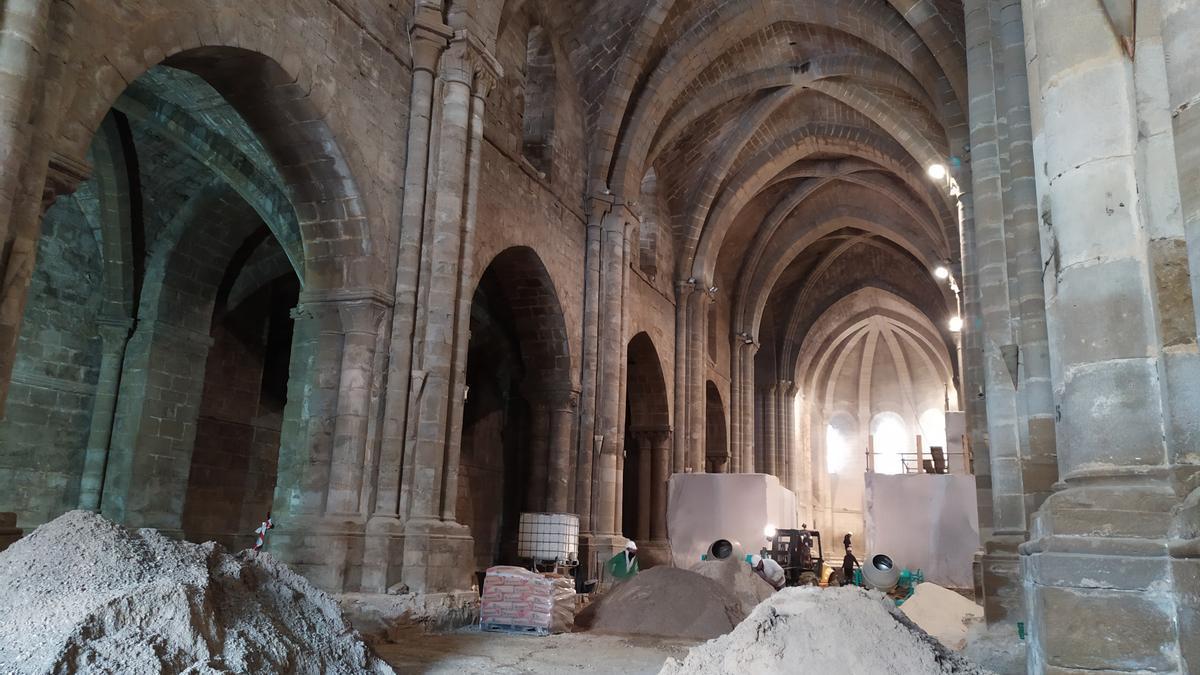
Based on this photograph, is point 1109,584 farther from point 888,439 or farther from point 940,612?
point 888,439

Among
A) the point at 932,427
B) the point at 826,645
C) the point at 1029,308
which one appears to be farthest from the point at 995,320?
the point at 932,427

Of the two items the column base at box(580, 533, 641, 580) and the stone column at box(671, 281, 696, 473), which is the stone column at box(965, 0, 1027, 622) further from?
the stone column at box(671, 281, 696, 473)

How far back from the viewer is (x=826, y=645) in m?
4.68

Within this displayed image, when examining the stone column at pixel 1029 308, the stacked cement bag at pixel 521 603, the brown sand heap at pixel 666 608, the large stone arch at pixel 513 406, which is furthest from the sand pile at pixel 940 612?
the large stone arch at pixel 513 406

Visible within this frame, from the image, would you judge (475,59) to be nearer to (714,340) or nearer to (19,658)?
(19,658)

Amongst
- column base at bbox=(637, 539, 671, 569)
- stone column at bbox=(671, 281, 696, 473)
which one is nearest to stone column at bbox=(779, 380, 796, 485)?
stone column at bbox=(671, 281, 696, 473)

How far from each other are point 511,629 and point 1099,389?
252 inches

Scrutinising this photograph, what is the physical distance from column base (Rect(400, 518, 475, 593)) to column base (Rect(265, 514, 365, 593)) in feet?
1.70

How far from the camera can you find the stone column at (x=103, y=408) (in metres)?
11.8

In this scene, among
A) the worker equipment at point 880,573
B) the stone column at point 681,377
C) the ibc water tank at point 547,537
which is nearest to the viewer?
the ibc water tank at point 547,537

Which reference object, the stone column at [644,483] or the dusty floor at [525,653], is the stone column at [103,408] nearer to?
the dusty floor at [525,653]

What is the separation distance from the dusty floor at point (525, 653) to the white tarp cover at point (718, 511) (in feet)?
24.7

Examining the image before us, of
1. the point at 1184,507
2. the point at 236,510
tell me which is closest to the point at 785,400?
the point at 236,510

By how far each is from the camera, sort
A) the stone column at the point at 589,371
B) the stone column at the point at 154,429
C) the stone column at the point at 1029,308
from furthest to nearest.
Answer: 1. the stone column at the point at 589,371
2. the stone column at the point at 154,429
3. the stone column at the point at 1029,308
